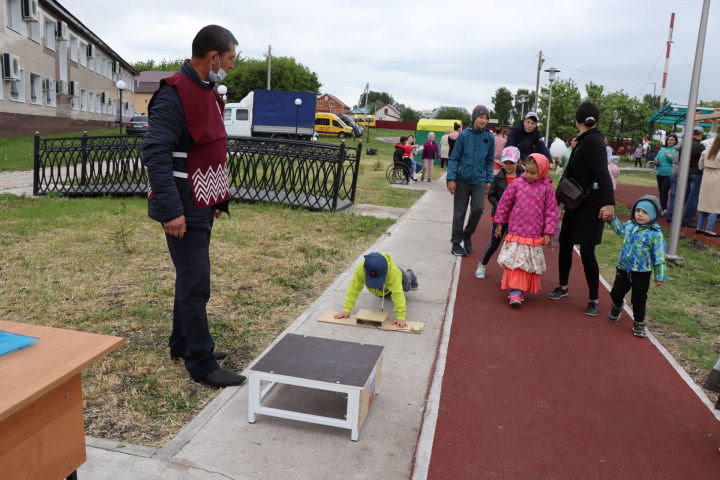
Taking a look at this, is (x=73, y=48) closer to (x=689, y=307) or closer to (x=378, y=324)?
(x=378, y=324)

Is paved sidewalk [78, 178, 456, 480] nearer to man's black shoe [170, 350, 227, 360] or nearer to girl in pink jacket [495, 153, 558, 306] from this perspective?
man's black shoe [170, 350, 227, 360]

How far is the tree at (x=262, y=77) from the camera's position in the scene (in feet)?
266

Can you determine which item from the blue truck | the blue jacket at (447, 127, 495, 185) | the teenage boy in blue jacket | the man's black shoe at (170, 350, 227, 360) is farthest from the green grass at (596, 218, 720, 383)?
the blue truck

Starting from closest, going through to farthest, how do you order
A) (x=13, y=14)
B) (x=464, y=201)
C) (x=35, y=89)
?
1. (x=464, y=201)
2. (x=13, y=14)
3. (x=35, y=89)

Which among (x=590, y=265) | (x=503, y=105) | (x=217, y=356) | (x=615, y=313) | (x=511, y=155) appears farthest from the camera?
(x=503, y=105)

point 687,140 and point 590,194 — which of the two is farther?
point 687,140

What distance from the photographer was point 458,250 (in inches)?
329

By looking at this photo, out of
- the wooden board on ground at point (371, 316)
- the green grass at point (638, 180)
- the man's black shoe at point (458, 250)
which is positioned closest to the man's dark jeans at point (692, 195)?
the man's black shoe at point (458, 250)

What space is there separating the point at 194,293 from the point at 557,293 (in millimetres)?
4258

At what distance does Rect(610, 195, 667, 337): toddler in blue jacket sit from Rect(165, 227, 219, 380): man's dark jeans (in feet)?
12.5

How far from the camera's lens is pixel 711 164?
9805 mm

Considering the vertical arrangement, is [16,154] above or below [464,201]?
below

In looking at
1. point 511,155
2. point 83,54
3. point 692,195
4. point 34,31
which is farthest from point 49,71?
point 692,195

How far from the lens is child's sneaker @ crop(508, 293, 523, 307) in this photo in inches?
237
